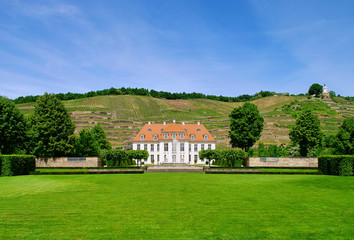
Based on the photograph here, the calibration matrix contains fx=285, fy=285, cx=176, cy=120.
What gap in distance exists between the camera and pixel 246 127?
61.0 meters

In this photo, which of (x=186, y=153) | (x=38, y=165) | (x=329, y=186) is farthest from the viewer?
(x=186, y=153)

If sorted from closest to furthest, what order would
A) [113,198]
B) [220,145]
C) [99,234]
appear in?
[99,234]
[113,198]
[220,145]

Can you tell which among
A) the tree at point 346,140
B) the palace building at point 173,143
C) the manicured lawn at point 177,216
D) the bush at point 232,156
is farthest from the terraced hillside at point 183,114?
the manicured lawn at point 177,216

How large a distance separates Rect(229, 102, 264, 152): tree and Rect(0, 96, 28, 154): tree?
1590 inches

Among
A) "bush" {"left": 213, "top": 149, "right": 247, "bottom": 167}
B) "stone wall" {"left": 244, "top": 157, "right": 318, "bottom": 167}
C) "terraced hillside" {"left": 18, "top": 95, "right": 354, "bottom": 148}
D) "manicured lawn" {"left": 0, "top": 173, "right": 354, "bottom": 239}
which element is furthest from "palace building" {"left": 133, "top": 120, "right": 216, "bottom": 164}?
"manicured lawn" {"left": 0, "top": 173, "right": 354, "bottom": 239}

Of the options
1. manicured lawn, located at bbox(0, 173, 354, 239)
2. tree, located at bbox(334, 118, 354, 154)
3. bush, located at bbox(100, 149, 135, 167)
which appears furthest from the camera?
tree, located at bbox(334, 118, 354, 154)

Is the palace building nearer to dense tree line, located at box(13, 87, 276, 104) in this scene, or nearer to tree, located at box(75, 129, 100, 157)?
tree, located at box(75, 129, 100, 157)

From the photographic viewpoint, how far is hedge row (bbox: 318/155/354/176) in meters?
30.2

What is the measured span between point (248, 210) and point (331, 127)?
109247mm

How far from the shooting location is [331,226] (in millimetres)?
9648

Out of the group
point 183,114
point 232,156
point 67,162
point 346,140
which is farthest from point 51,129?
point 183,114

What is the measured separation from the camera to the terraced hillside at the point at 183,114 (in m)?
107

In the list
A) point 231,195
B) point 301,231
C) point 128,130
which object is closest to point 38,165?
point 231,195

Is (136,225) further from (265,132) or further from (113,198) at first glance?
(265,132)
